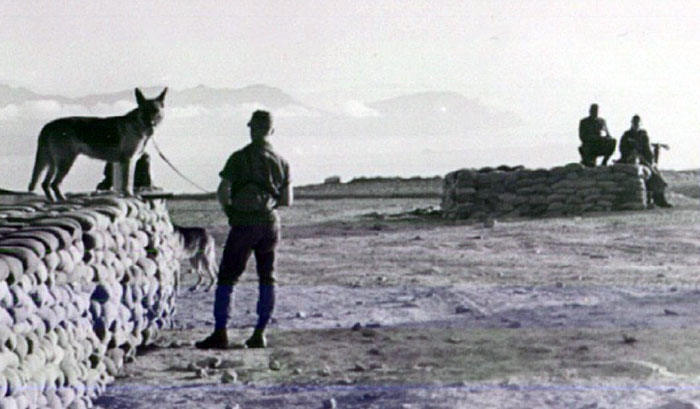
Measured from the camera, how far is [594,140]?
2195 centimetres

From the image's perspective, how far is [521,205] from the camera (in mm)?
21078

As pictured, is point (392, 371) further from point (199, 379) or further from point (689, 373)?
point (689, 373)

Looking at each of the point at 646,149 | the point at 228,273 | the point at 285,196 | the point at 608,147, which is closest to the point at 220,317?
the point at 228,273

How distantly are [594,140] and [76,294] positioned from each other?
17766 mm

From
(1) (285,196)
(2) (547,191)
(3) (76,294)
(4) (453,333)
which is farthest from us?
(2) (547,191)

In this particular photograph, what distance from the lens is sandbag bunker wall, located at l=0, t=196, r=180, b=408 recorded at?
4.72 metres

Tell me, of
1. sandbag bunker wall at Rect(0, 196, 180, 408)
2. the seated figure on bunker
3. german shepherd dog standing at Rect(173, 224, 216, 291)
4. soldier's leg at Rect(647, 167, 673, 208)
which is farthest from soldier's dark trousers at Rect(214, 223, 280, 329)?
soldier's leg at Rect(647, 167, 673, 208)

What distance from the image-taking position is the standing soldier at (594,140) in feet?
71.9

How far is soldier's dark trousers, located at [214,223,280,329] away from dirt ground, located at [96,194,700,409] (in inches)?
13.8

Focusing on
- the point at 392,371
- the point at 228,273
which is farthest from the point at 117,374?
the point at 392,371

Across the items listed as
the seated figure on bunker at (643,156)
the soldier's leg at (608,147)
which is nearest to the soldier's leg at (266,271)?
the soldier's leg at (608,147)

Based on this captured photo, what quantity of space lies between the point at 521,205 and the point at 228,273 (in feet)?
46.7

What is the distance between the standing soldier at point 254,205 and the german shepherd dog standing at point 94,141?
858mm

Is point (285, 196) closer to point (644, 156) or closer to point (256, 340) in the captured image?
point (256, 340)
